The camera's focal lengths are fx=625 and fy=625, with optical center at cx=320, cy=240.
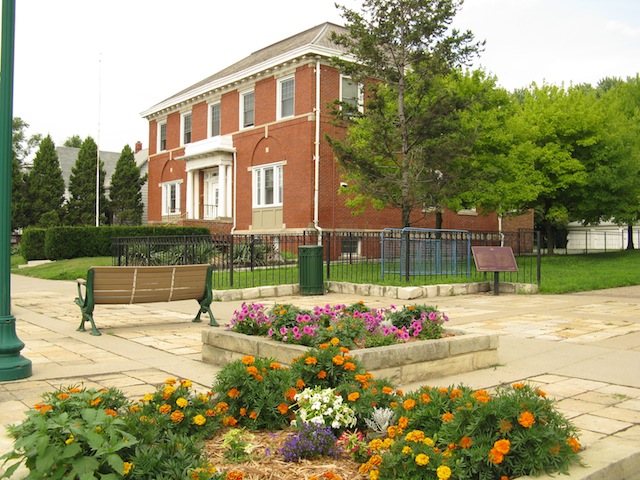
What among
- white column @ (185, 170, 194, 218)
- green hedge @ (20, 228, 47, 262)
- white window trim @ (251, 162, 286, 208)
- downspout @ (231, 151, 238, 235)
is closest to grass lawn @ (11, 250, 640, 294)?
green hedge @ (20, 228, 47, 262)

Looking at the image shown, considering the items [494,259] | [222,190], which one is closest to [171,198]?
[222,190]

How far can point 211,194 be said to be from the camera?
33812mm

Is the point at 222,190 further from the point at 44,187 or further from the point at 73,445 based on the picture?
the point at 73,445

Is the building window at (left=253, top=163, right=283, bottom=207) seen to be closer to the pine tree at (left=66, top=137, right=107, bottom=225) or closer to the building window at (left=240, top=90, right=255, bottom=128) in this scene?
the building window at (left=240, top=90, right=255, bottom=128)

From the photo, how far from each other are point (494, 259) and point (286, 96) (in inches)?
631

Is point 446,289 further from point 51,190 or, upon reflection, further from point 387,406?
point 51,190

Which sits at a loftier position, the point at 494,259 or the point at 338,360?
the point at 494,259

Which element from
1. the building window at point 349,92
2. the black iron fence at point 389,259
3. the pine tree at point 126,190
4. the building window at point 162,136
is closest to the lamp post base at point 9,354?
the black iron fence at point 389,259

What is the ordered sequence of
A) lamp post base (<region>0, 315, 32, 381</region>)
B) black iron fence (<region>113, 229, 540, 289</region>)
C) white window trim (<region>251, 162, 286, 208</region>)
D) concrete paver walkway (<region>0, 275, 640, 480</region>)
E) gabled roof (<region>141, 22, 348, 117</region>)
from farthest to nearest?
white window trim (<region>251, 162, 286, 208</region>)
gabled roof (<region>141, 22, 348, 117</region>)
black iron fence (<region>113, 229, 540, 289</region>)
lamp post base (<region>0, 315, 32, 381</region>)
concrete paver walkway (<region>0, 275, 640, 480</region>)

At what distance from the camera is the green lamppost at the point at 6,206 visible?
5.92 metres

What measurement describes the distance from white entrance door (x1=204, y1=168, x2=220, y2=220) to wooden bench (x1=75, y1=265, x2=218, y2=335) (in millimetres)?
23341

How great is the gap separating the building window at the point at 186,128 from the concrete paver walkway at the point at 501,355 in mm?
23217

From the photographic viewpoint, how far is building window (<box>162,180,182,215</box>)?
119ft

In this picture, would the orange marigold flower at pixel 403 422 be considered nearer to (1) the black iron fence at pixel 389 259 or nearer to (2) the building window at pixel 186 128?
(1) the black iron fence at pixel 389 259
